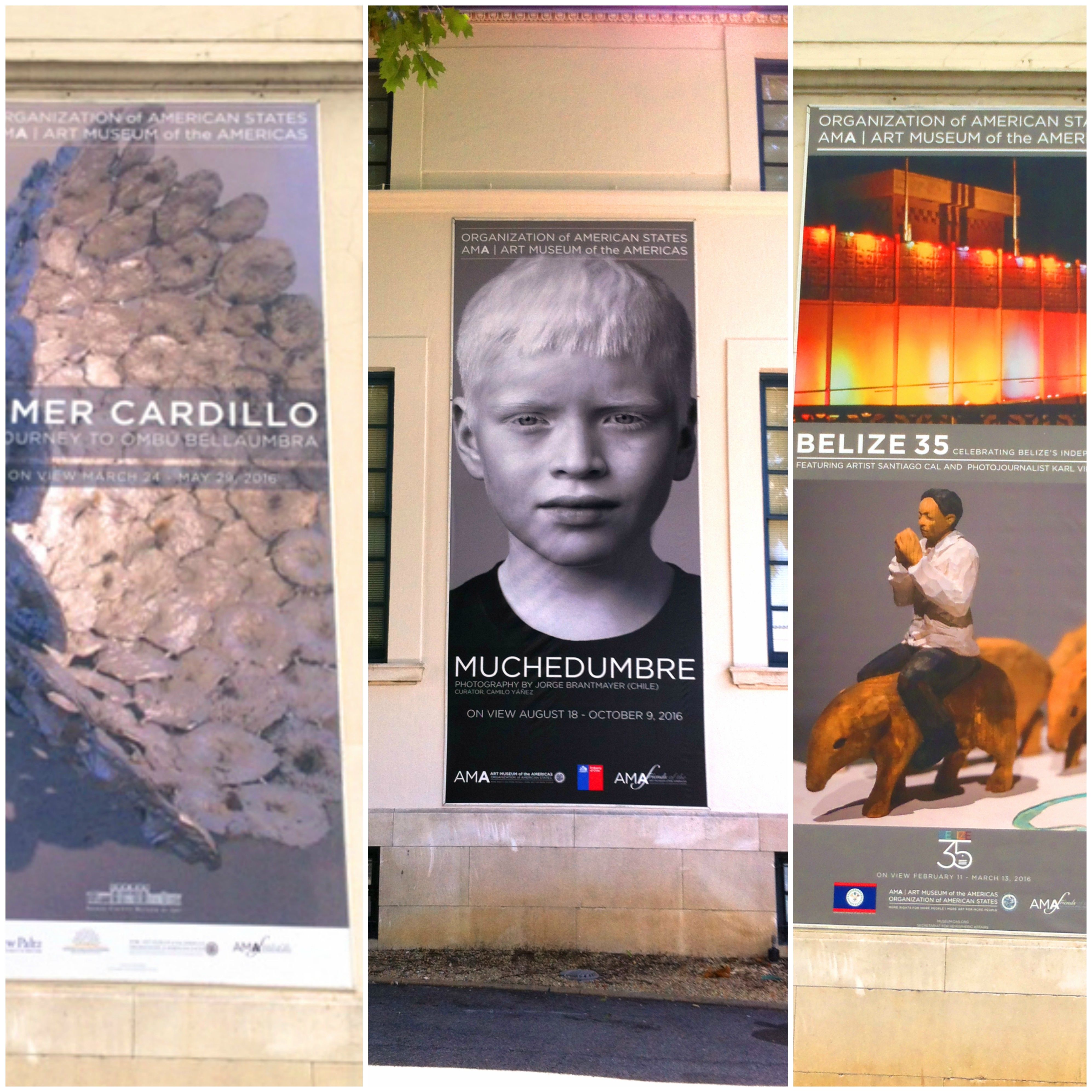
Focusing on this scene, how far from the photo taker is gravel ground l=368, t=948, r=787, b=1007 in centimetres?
865

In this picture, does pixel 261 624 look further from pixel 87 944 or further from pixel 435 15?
pixel 435 15

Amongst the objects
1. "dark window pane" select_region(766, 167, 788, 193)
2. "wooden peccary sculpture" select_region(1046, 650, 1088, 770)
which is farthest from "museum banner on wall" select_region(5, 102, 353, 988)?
"dark window pane" select_region(766, 167, 788, 193)

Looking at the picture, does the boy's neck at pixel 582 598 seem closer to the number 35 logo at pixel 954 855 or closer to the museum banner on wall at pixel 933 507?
the museum banner on wall at pixel 933 507

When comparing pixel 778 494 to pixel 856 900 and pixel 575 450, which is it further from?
pixel 856 900

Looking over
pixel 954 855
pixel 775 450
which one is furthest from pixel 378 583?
pixel 954 855

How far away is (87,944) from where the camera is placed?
513 cm

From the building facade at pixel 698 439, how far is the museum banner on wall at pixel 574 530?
0.56 ft

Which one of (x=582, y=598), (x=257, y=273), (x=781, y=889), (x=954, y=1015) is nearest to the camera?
(x=257, y=273)

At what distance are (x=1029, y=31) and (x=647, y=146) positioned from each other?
15.0 feet

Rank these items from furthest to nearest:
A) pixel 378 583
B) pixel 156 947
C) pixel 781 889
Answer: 1. pixel 378 583
2. pixel 781 889
3. pixel 156 947

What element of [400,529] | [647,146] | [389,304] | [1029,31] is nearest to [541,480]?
[400,529]

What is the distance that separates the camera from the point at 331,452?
5.16 metres

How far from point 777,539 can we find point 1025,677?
4.18 meters

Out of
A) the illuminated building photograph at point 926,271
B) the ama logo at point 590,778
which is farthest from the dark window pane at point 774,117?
the ama logo at point 590,778
